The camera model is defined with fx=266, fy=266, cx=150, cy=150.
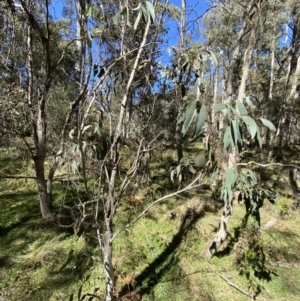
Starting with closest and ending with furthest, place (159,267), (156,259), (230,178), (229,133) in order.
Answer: (229,133)
(230,178)
(159,267)
(156,259)

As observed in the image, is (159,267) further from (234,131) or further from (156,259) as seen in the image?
(234,131)

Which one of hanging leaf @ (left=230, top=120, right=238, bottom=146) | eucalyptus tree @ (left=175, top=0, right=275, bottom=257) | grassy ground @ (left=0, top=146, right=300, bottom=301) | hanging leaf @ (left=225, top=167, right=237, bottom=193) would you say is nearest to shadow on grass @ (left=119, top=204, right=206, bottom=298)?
grassy ground @ (left=0, top=146, right=300, bottom=301)

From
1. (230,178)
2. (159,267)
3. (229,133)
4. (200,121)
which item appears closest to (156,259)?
(159,267)

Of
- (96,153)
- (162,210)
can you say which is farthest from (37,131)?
(162,210)

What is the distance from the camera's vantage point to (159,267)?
3621 mm

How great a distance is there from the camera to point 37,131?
3799 millimetres

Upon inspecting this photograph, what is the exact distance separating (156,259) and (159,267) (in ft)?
0.51

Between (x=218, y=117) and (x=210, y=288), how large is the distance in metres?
2.65

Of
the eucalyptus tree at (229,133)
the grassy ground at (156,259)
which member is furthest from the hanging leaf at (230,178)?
the grassy ground at (156,259)

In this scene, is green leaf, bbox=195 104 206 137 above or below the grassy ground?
above

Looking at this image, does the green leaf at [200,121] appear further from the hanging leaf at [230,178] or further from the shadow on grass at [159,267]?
the shadow on grass at [159,267]

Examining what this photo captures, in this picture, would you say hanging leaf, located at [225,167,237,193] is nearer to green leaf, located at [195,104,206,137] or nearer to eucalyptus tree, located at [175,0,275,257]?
eucalyptus tree, located at [175,0,275,257]

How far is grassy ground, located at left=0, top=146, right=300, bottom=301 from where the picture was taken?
3.20 m

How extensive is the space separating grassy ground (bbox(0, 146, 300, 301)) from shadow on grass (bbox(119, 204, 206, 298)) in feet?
0.04
